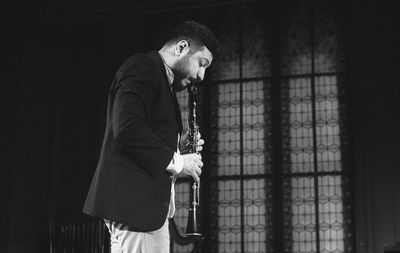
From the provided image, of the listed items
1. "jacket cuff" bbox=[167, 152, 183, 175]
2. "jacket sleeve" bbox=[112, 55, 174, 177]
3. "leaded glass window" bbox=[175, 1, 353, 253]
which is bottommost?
"jacket cuff" bbox=[167, 152, 183, 175]

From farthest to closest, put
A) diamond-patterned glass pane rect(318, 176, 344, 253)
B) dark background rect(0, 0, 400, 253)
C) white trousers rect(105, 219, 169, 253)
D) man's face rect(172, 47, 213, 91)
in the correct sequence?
diamond-patterned glass pane rect(318, 176, 344, 253) → dark background rect(0, 0, 400, 253) → man's face rect(172, 47, 213, 91) → white trousers rect(105, 219, 169, 253)

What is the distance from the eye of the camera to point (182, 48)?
220 centimetres

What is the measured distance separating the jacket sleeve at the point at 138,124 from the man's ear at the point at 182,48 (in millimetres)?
176

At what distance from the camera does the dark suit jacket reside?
1964mm

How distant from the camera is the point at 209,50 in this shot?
2230 millimetres

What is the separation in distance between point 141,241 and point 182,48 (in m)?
0.61

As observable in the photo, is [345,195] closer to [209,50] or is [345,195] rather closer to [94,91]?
[94,91]

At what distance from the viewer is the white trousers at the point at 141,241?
1939 millimetres

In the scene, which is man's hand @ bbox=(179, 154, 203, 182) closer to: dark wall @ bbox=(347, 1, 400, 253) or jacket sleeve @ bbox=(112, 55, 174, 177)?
jacket sleeve @ bbox=(112, 55, 174, 177)

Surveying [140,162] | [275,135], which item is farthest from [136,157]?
[275,135]

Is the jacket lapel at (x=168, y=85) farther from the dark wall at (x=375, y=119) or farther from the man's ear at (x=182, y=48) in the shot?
the dark wall at (x=375, y=119)

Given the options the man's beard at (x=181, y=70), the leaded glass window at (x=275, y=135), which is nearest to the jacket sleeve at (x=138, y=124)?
the man's beard at (x=181, y=70)

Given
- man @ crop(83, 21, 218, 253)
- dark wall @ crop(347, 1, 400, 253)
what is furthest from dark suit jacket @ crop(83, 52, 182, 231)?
dark wall @ crop(347, 1, 400, 253)

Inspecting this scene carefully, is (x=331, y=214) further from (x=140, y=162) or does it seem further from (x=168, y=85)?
(x=140, y=162)
